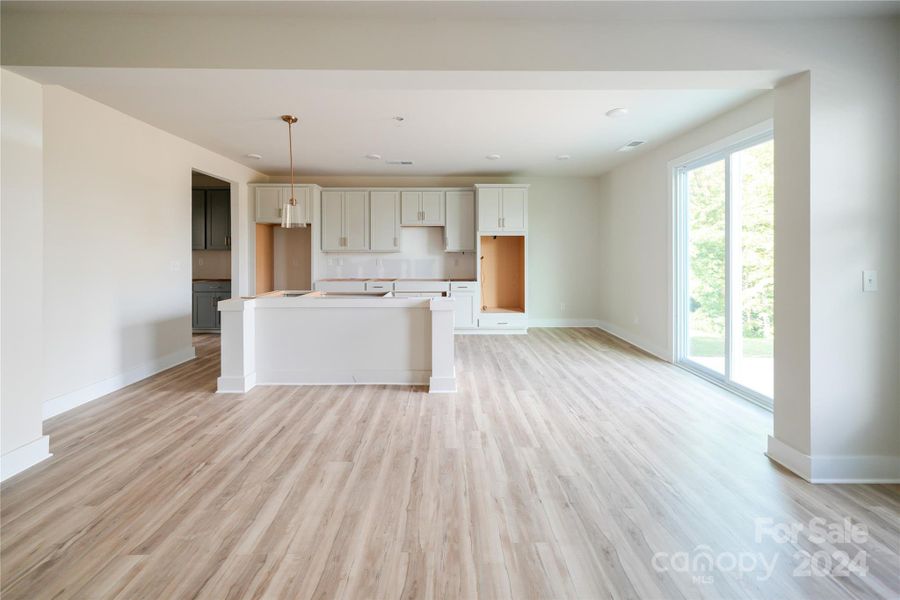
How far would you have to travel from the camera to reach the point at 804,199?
239 centimetres

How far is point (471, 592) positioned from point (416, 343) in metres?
2.81

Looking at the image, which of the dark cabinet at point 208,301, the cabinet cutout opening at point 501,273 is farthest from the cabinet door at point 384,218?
the dark cabinet at point 208,301

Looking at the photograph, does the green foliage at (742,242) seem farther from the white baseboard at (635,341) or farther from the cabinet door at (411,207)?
the cabinet door at (411,207)

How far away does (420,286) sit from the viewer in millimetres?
6879

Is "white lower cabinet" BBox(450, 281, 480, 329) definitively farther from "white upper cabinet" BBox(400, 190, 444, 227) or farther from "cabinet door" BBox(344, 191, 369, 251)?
"cabinet door" BBox(344, 191, 369, 251)

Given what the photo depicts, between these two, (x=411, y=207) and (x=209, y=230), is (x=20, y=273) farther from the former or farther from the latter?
(x=411, y=207)

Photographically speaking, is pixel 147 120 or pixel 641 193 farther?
pixel 641 193

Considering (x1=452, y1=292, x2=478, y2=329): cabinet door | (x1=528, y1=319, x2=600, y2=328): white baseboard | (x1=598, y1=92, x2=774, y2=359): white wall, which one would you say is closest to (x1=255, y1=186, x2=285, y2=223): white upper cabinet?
(x1=452, y1=292, x2=478, y2=329): cabinet door

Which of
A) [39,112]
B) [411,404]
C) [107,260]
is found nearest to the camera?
[39,112]

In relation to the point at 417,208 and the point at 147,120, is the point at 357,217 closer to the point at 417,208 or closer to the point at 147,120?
the point at 417,208

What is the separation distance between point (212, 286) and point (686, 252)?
6606mm

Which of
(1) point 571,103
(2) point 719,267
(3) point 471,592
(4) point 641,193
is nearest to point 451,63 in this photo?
(1) point 571,103

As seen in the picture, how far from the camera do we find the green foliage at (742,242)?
11.9 feet

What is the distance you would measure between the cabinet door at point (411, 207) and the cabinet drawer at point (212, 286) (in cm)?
287
